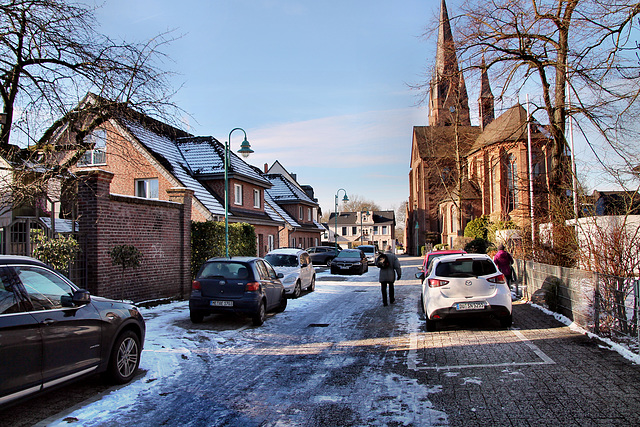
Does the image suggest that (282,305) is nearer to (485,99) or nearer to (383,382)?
(383,382)

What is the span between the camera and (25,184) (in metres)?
9.42

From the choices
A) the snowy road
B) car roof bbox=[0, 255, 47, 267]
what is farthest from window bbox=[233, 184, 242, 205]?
car roof bbox=[0, 255, 47, 267]

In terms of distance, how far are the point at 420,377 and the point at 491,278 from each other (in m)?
3.97

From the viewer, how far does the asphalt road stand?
16.2 ft

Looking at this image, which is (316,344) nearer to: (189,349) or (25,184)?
(189,349)

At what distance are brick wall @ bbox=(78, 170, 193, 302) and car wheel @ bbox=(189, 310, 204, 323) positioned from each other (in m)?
2.13

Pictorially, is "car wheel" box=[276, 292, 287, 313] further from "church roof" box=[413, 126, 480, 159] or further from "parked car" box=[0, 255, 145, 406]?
"church roof" box=[413, 126, 480, 159]

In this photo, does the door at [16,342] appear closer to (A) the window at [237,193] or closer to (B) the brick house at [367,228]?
(A) the window at [237,193]

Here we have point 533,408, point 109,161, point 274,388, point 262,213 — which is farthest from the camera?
point 262,213

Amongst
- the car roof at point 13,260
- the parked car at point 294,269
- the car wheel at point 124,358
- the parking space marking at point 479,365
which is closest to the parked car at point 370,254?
the parked car at point 294,269

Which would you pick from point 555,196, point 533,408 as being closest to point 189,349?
point 533,408

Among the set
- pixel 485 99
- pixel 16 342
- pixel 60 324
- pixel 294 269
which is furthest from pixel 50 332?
pixel 485 99

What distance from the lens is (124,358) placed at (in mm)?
6289

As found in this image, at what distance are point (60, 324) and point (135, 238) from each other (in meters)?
8.45
